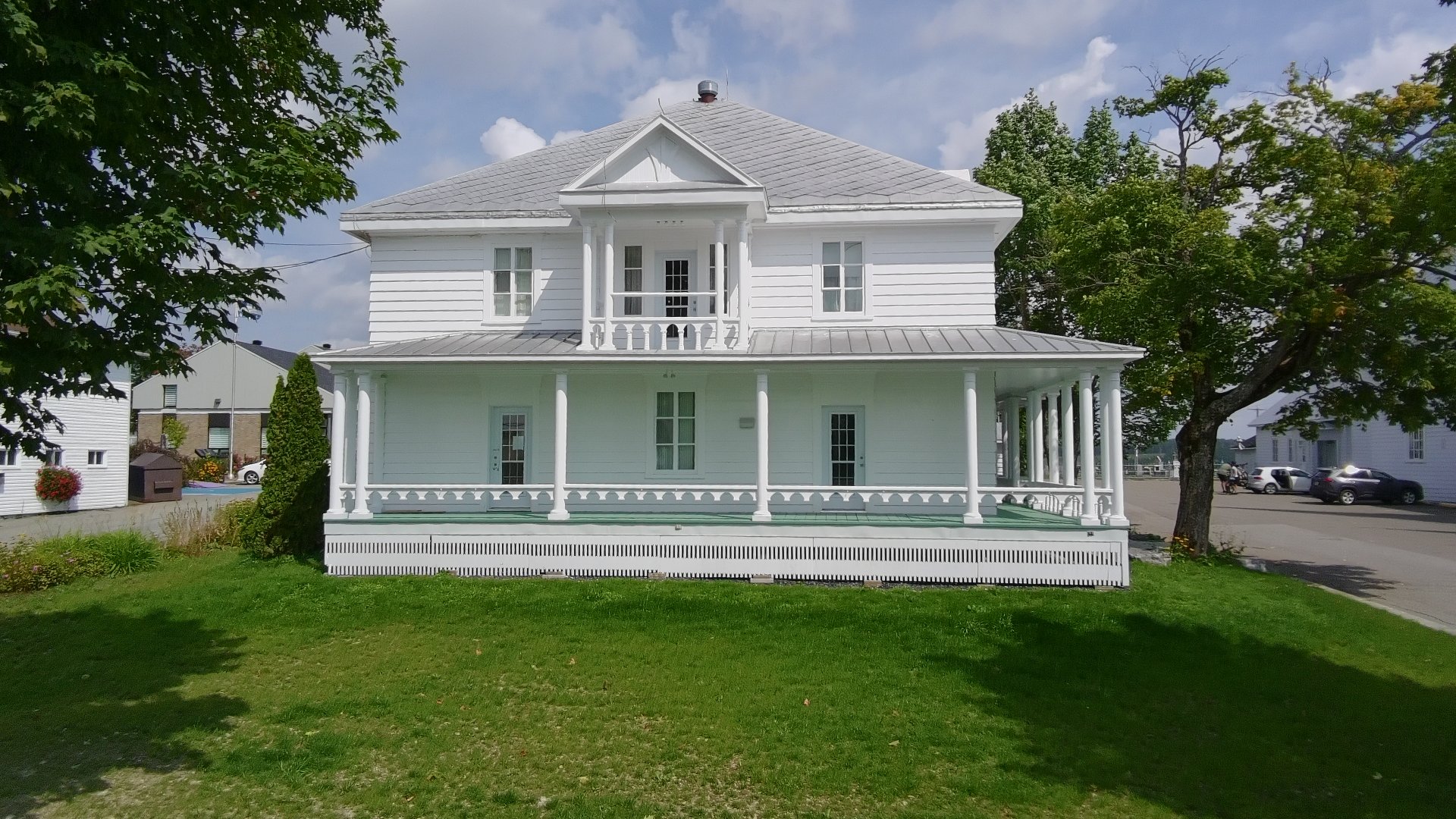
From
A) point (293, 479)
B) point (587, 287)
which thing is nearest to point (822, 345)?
point (587, 287)

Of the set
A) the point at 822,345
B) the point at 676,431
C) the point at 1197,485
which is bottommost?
the point at 1197,485

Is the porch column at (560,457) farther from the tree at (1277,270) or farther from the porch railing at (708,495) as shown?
the tree at (1277,270)

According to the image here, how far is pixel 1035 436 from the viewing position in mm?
19547

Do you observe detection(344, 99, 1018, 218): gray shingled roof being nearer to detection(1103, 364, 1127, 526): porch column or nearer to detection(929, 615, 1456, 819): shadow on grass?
detection(1103, 364, 1127, 526): porch column

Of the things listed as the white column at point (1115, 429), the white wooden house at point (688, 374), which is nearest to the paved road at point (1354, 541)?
the white column at point (1115, 429)

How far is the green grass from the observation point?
6.68m

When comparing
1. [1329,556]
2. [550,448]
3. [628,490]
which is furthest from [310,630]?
[1329,556]

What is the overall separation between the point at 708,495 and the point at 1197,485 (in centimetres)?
960

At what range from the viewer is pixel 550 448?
56.3ft

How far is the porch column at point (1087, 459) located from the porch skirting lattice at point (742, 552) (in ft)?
1.25

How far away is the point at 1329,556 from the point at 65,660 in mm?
23324

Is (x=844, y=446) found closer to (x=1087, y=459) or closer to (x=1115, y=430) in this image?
(x=1087, y=459)

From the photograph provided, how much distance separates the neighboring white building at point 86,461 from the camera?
26016 mm

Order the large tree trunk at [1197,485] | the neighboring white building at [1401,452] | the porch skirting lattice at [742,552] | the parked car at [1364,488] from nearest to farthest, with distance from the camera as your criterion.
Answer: the porch skirting lattice at [742,552] < the large tree trunk at [1197,485] < the parked car at [1364,488] < the neighboring white building at [1401,452]
